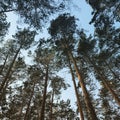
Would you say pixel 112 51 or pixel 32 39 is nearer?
pixel 112 51

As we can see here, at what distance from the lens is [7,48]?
21469mm

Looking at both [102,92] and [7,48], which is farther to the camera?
[102,92]

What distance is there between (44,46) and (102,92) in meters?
11.6

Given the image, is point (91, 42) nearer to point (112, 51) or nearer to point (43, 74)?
Result: point (112, 51)

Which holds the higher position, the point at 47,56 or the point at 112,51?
the point at 47,56

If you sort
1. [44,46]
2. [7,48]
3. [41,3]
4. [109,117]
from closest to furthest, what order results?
[41,3], [44,46], [7,48], [109,117]

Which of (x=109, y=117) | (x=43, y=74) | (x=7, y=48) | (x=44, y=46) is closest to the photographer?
(x=44, y=46)

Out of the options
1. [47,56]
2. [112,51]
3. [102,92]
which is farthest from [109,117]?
[47,56]

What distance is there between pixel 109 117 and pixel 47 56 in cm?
1253

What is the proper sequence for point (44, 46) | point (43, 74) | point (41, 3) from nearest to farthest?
1. point (41, 3)
2. point (44, 46)
3. point (43, 74)

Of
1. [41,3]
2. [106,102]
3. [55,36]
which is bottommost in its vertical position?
[41,3]

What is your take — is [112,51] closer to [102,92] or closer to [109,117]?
[102,92]

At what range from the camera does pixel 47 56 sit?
19844mm

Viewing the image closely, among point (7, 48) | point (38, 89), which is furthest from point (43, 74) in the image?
point (7, 48)
